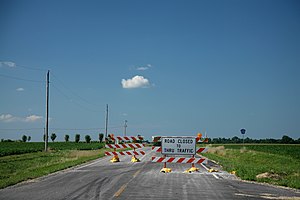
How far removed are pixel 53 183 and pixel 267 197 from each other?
7524 millimetres

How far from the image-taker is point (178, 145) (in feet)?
55.6

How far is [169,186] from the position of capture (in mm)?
11820

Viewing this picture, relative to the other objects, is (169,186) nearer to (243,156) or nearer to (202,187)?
(202,187)

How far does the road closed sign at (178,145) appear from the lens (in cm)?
1686

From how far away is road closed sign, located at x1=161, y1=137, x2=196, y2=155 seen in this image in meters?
16.9

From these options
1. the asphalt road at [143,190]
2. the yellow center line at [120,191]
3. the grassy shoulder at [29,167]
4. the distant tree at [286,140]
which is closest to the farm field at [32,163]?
the grassy shoulder at [29,167]

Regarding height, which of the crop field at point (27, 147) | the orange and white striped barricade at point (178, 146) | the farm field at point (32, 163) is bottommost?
the crop field at point (27, 147)

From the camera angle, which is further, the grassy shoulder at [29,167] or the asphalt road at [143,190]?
the grassy shoulder at [29,167]

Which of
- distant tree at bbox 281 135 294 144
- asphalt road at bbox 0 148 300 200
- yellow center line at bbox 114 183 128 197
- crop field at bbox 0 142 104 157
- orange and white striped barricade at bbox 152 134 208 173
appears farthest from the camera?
distant tree at bbox 281 135 294 144

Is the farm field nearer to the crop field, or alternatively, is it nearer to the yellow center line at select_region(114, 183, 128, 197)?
the crop field

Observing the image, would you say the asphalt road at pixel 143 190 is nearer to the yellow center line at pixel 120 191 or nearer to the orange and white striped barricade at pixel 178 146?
the yellow center line at pixel 120 191

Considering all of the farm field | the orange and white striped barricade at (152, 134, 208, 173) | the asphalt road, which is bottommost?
the farm field

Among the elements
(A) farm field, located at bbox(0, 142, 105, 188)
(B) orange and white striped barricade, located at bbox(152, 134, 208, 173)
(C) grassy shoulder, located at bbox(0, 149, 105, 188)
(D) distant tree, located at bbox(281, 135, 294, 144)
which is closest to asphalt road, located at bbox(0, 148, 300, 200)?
(C) grassy shoulder, located at bbox(0, 149, 105, 188)

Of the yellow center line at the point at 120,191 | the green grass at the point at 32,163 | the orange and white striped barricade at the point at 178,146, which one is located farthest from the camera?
the orange and white striped barricade at the point at 178,146
